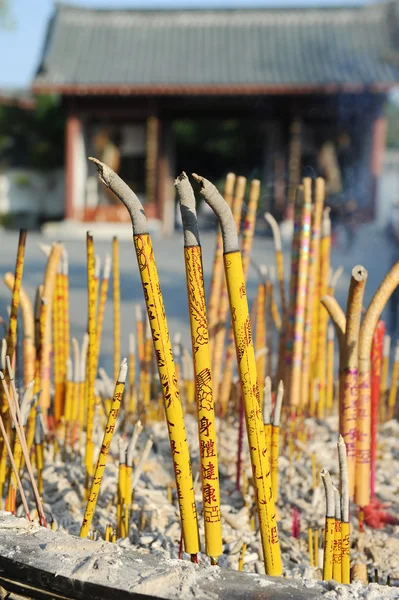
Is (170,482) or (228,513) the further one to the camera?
(170,482)

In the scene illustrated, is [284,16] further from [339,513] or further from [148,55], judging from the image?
[339,513]

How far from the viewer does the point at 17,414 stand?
1065 millimetres

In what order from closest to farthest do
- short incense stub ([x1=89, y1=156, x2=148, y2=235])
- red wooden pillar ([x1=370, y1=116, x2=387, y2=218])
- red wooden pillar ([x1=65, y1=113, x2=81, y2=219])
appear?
1. short incense stub ([x1=89, y1=156, x2=148, y2=235])
2. red wooden pillar ([x1=370, y1=116, x2=387, y2=218])
3. red wooden pillar ([x1=65, y1=113, x2=81, y2=219])

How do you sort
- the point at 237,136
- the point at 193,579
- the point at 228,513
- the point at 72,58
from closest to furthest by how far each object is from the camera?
the point at 193,579 < the point at 228,513 < the point at 72,58 < the point at 237,136

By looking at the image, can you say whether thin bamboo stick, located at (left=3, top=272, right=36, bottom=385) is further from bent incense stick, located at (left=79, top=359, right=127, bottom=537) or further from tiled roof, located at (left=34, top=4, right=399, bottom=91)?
tiled roof, located at (left=34, top=4, right=399, bottom=91)

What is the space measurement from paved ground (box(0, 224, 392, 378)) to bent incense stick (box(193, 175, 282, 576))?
5.97 ft

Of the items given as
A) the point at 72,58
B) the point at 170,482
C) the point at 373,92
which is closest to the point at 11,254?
the point at 72,58

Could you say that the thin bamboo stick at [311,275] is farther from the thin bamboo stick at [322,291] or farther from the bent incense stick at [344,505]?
the bent incense stick at [344,505]

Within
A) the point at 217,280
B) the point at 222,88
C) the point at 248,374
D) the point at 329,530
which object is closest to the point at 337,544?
the point at 329,530

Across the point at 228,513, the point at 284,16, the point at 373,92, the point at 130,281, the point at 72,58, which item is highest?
the point at 284,16

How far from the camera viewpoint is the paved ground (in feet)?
12.1

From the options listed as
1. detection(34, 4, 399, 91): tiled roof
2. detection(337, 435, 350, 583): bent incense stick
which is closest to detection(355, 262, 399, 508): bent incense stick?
detection(337, 435, 350, 583): bent incense stick

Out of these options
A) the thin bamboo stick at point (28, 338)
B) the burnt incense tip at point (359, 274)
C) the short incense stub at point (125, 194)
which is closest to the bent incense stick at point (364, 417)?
the burnt incense tip at point (359, 274)

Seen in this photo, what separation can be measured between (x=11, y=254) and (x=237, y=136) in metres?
5.46
